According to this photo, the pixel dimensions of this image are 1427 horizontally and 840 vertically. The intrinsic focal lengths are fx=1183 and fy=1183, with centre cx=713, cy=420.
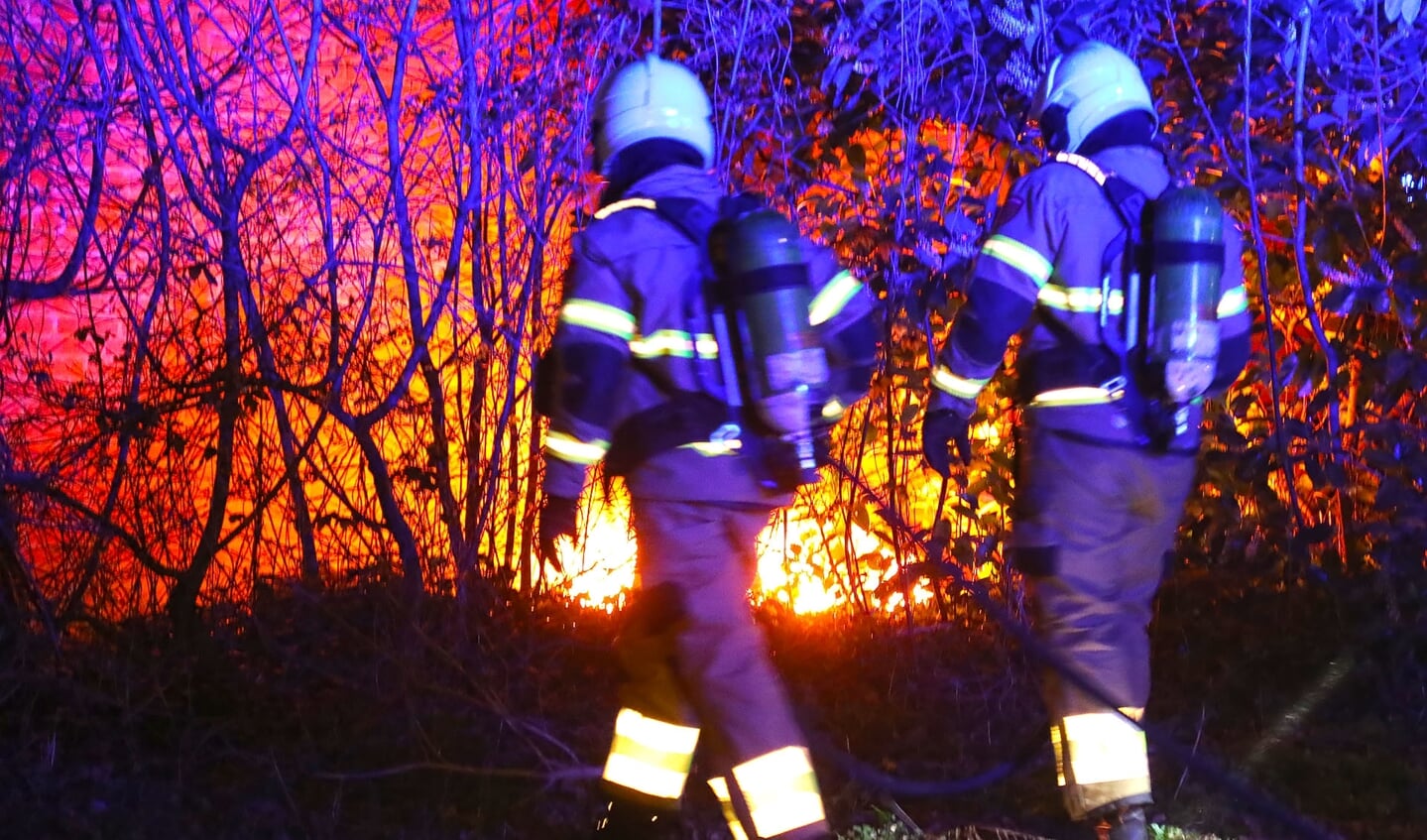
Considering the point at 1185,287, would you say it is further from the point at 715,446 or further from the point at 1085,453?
the point at 715,446

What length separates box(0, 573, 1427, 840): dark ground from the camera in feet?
11.1

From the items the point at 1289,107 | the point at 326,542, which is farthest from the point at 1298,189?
the point at 326,542

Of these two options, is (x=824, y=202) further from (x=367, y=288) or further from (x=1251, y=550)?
(x=1251, y=550)

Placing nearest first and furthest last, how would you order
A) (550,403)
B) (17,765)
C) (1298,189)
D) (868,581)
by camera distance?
(550,403) → (17,765) → (1298,189) → (868,581)

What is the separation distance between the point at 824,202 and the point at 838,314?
5.90 feet

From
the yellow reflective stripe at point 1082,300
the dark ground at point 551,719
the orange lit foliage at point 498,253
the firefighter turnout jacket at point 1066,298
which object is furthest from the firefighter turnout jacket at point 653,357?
the orange lit foliage at point 498,253

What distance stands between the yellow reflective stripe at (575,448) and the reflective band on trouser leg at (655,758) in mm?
629

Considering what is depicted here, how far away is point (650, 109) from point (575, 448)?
0.78 m

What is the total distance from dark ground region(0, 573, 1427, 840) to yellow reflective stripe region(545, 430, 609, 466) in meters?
1.20

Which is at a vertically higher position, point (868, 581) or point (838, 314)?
point (838, 314)

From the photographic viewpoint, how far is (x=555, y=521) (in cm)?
260

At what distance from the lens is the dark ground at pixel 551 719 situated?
3.38 meters

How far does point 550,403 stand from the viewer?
254cm

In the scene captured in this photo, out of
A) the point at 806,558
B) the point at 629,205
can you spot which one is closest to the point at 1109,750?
the point at 629,205
